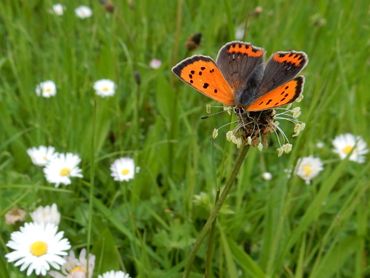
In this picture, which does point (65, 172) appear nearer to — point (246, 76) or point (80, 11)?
point (246, 76)

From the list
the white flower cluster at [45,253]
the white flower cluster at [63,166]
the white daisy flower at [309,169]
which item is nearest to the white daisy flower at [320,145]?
the white daisy flower at [309,169]

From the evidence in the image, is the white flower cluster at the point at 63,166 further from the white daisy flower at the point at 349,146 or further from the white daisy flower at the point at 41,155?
the white daisy flower at the point at 349,146

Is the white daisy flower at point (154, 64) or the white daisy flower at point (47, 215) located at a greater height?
the white daisy flower at point (154, 64)

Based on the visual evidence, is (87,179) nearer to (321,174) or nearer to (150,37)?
(321,174)

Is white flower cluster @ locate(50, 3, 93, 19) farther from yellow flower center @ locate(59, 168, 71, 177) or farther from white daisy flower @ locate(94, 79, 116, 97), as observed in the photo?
yellow flower center @ locate(59, 168, 71, 177)

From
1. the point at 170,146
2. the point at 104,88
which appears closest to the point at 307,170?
the point at 170,146

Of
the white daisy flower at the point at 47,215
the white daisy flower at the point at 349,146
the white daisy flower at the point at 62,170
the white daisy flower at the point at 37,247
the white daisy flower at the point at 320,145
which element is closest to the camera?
the white daisy flower at the point at 37,247
